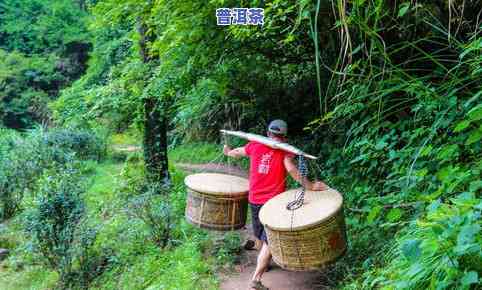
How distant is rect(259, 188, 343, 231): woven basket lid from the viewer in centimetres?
353

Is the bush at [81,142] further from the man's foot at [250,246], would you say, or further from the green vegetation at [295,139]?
the man's foot at [250,246]

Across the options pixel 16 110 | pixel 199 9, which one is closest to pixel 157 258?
pixel 199 9

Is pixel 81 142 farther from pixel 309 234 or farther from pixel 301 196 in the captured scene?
pixel 309 234

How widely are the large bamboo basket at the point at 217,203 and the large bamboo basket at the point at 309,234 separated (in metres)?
0.97

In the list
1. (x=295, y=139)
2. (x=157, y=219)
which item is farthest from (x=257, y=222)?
(x=295, y=139)

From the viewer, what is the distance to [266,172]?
174 inches

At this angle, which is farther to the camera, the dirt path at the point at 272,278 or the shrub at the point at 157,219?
the shrub at the point at 157,219

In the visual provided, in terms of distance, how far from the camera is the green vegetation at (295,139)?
2.88 meters

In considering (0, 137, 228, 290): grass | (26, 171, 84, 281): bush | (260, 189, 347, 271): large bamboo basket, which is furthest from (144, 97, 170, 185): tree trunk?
(260, 189, 347, 271): large bamboo basket

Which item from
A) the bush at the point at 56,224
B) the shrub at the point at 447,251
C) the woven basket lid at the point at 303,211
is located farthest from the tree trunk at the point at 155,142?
the shrub at the point at 447,251

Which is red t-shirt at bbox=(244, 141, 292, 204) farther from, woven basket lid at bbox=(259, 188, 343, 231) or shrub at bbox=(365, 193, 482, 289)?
shrub at bbox=(365, 193, 482, 289)

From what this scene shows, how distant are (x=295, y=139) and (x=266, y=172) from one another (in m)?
5.22

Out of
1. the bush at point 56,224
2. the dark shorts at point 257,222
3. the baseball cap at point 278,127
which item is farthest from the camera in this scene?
the bush at point 56,224

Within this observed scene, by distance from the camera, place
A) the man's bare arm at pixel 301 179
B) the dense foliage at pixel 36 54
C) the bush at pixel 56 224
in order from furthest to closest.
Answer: the dense foliage at pixel 36 54
the bush at pixel 56 224
the man's bare arm at pixel 301 179
